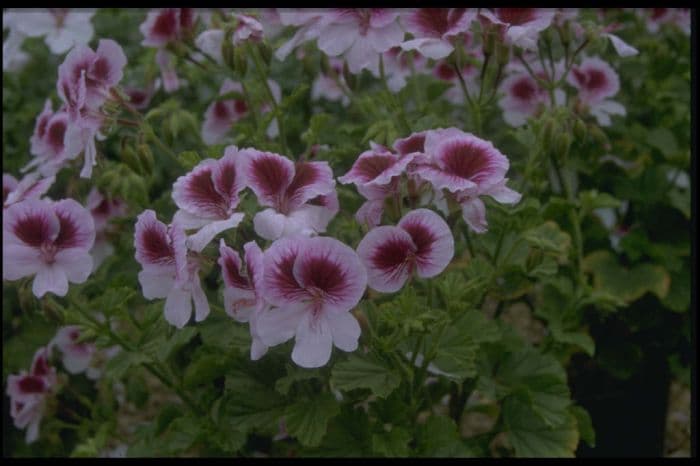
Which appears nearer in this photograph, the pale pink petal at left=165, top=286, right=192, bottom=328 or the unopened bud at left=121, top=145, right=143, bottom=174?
the pale pink petal at left=165, top=286, right=192, bottom=328

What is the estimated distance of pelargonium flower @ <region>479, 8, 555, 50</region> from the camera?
1.47 meters

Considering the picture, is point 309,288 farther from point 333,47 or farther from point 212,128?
point 212,128

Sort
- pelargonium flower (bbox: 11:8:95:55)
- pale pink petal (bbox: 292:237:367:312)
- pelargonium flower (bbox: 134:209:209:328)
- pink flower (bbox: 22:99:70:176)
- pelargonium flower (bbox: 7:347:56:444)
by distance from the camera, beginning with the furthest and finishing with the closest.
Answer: pelargonium flower (bbox: 11:8:95:55)
pelargonium flower (bbox: 7:347:56:444)
pink flower (bbox: 22:99:70:176)
pelargonium flower (bbox: 134:209:209:328)
pale pink petal (bbox: 292:237:367:312)

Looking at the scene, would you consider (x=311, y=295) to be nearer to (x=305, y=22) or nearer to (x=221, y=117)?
(x=305, y=22)

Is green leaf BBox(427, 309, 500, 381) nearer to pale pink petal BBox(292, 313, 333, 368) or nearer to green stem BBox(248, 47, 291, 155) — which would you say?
pale pink petal BBox(292, 313, 333, 368)

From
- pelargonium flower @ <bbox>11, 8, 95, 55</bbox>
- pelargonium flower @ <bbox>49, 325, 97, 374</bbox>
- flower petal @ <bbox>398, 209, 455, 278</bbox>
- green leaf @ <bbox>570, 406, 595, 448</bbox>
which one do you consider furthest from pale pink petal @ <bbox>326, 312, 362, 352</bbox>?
pelargonium flower @ <bbox>11, 8, 95, 55</bbox>

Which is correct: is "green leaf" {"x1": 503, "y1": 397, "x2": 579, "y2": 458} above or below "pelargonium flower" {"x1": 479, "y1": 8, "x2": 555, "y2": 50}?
below

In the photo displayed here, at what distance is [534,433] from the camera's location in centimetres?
171

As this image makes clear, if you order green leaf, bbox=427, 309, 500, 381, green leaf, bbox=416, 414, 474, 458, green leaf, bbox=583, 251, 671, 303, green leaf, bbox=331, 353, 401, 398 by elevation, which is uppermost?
green leaf, bbox=331, 353, 401, 398

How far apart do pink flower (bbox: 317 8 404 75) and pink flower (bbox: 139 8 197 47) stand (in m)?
0.31

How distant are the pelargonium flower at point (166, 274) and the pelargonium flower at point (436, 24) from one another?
53 cm

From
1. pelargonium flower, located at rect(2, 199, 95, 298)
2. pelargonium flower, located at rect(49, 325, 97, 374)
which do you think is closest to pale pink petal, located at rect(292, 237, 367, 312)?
pelargonium flower, located at rect(2, 199, 95, 298)

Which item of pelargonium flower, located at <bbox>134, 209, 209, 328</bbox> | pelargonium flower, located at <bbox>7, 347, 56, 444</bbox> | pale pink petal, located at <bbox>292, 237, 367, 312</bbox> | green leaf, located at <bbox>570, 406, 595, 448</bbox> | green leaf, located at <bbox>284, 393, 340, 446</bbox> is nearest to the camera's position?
pale pink petal, located at <bbox>292, 237, 367, 312</bbox>

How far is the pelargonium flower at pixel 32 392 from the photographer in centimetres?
193
